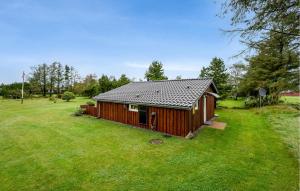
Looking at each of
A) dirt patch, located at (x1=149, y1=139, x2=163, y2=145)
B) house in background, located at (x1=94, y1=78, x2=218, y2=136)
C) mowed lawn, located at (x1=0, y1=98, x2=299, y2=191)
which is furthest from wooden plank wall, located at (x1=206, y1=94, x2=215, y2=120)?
dirt patch, located at (x1=149, y1=139, x2=163, y2=145)

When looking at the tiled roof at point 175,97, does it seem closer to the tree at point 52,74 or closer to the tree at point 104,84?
the tree at point 104,84

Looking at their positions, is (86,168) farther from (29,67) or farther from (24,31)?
(29,67)

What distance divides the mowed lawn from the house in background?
86 centimetres

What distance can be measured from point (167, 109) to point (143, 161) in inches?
186

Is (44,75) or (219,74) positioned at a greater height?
(44,75)

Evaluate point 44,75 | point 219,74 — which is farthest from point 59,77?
point 219,74

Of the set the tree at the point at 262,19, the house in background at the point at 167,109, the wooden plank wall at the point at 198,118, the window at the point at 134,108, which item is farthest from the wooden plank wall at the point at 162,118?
the tree at the point at 262,19

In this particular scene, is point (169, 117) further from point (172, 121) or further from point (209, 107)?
point (209, 107)

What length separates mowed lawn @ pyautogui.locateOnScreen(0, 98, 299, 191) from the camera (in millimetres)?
6074

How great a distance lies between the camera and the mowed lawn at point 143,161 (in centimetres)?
607

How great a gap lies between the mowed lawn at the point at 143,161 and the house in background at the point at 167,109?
0.86 metres

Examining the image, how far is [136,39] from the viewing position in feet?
79.7

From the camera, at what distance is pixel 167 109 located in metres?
11.9

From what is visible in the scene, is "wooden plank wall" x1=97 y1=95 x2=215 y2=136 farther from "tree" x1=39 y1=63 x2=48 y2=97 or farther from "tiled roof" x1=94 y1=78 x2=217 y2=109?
"tree" x1=39 y1=63 x2=48 y2=97
